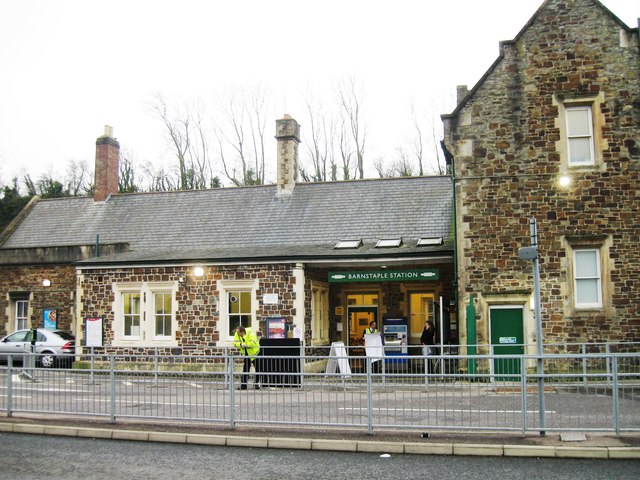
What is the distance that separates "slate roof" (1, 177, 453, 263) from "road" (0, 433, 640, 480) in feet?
42.2

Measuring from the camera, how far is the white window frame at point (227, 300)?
24.0 metres

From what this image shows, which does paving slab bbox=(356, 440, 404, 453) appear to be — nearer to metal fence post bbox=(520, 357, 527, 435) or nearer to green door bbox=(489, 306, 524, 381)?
metal fence post bbox=(520, 357, 527, 435)

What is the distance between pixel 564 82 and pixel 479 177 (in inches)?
141

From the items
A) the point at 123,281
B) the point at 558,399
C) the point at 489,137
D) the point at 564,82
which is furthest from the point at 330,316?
the point at 558,399

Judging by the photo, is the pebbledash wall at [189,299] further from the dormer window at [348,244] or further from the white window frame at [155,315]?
the dormer window at [348,244]

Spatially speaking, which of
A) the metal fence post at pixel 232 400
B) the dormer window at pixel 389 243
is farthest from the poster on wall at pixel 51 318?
the metal fence post at pixel 232 400

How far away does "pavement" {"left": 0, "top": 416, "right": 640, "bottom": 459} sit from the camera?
10.1m

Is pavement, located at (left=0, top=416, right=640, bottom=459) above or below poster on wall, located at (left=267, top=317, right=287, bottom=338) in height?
below

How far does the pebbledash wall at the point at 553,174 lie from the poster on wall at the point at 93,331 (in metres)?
12.5

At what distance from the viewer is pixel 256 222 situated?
28672 mm

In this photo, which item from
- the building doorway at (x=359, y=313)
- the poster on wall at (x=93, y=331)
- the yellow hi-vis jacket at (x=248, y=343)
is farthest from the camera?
the building doorway at (x=359, y=313)

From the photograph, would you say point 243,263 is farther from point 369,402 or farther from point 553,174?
point 369,402

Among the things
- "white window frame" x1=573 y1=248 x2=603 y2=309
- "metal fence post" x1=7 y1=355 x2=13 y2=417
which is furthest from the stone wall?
"white window frame" x1=573 y1=248 x2=603 y2=309

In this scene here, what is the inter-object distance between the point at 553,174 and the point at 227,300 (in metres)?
11.1
